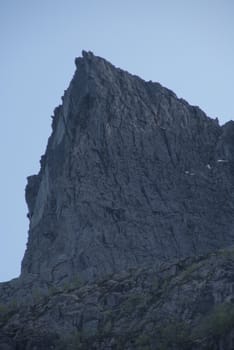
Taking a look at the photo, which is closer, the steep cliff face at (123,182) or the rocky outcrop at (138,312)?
the rocky outcrop at (138,312)

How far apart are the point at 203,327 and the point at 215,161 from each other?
35.9m

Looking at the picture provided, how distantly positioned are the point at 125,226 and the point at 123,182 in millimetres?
5411

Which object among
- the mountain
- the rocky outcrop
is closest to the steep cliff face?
the mountain

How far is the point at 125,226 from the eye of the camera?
4213 inches

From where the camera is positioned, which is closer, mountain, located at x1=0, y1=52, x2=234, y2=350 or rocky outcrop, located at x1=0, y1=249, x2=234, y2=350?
rocky outcrop, located at x1=0, y1=249, x2=234, y2=350

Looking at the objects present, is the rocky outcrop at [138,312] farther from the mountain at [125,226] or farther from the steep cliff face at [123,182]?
the steep cliff face at [123,182]

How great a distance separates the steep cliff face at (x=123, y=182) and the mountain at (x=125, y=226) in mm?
112

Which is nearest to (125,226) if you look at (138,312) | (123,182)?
(123,182)

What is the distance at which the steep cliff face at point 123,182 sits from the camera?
347ft

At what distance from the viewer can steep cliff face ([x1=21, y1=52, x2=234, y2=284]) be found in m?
106

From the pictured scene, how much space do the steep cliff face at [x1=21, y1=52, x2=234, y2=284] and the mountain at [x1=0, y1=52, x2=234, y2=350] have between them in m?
0.11

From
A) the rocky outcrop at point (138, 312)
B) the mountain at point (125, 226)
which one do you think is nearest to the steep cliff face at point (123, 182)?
the mountain at point (125, 226)

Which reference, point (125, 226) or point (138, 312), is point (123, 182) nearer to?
point (125, 226)

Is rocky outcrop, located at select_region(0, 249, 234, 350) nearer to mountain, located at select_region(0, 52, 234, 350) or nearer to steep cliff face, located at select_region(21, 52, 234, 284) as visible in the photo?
mountain, located at select_region(0, 52, 234, 350)
